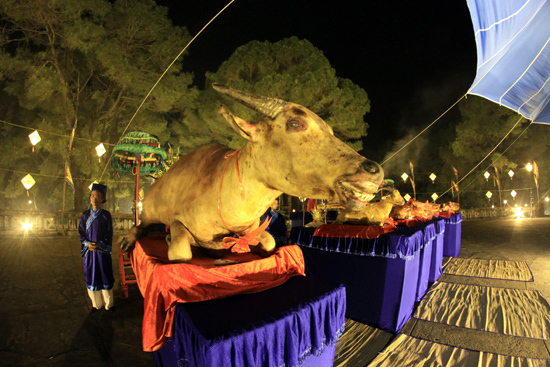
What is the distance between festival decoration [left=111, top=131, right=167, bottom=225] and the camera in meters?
4.04

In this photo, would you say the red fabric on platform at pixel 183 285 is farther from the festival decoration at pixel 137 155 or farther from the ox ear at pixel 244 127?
the festival decoration at pixel 137 155

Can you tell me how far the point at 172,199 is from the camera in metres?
1.89

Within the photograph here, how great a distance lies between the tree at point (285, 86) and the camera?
41.3 feet

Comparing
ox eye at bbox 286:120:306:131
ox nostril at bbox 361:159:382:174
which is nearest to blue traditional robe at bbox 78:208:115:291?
ox eye at bbox 286:120:306:131

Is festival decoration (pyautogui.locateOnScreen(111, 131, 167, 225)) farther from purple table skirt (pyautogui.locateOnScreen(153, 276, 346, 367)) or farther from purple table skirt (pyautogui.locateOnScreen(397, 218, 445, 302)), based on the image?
purple table skirt (pyautogui.locateOnScreen(397, 218, 445, 302))

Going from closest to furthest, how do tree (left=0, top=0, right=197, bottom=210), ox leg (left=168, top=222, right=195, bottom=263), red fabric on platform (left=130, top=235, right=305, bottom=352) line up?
red fabric on platform (left=130, top=235, right=305, bottom=352) → ox leg (left=168, top=222, right=195, bottom=263) → tree (left=0, top=0, right=197, bottom=210)

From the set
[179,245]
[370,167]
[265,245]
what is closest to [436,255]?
[265,245]

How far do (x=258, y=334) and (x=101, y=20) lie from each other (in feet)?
50.8

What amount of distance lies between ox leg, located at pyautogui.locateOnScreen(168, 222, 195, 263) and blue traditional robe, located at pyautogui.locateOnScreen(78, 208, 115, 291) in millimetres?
3060

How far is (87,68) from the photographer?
44.6 feet

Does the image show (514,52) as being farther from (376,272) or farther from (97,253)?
(97,253)

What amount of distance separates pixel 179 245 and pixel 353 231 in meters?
3.16

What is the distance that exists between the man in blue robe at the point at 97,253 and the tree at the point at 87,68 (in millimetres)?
9664

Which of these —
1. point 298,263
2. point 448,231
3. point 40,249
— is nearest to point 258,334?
point 298,263
